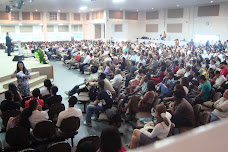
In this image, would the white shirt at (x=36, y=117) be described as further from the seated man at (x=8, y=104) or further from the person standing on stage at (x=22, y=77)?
the person standing on stage at (x=22, y=77)

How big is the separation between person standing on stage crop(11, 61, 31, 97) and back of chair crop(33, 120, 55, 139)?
8.64 ft

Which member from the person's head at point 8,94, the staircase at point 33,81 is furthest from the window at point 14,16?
the person's head at point 8,94

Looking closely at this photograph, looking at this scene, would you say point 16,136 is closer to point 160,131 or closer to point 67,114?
point 67,114

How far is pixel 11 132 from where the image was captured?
11.2 ft

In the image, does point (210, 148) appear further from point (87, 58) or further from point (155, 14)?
point (155, 14)

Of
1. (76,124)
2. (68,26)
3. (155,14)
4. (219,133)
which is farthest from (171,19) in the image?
(219,133)

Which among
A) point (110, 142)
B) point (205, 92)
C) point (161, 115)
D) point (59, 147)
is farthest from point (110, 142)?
point (205, 92)

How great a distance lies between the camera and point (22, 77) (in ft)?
19.7

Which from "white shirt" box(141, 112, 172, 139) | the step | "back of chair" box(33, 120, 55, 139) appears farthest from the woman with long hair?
"white shirt" box(141, 112, 172, 139)

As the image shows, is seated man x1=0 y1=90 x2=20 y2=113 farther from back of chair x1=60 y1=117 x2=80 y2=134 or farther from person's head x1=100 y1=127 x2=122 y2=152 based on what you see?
person's head x1=100 y1=127 x2=122 y2=152

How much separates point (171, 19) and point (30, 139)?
78.6 feet

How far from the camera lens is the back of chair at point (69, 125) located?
393 cm

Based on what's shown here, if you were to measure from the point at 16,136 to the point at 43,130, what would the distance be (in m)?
0.45

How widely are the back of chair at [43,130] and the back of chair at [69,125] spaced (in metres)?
0.22
